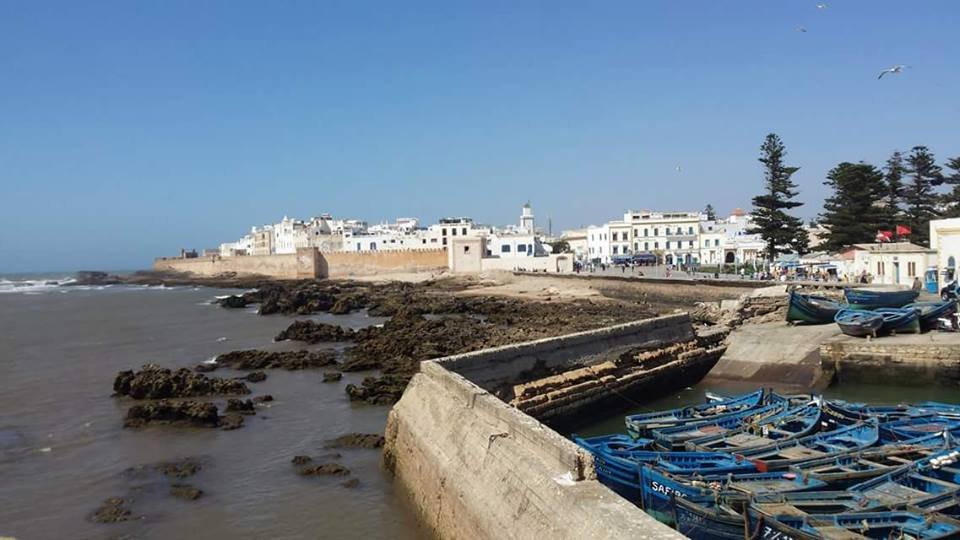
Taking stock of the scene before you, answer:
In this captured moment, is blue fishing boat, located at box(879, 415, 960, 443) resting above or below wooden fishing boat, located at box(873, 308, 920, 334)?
below

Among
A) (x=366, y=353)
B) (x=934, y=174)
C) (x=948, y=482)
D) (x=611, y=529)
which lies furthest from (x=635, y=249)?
(x=611, y=529)

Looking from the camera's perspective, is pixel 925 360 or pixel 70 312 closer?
pixel 925 360

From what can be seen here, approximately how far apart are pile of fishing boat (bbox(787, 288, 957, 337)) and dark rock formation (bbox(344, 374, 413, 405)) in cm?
1338

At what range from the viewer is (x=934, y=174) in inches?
2211

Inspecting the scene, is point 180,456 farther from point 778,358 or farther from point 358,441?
point 778,358

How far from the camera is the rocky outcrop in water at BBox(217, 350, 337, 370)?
1003 inches

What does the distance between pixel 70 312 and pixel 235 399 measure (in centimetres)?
4668

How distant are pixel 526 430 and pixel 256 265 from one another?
102 m

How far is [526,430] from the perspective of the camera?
8.54 metres

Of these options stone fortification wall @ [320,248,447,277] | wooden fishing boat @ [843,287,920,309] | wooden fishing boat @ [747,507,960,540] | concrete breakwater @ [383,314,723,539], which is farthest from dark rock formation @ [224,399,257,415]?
stone fortification wall @ [320,248,447,277]

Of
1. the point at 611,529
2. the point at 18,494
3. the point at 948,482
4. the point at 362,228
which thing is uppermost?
the point at 362,228

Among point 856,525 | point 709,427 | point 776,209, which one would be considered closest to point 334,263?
point 776,209

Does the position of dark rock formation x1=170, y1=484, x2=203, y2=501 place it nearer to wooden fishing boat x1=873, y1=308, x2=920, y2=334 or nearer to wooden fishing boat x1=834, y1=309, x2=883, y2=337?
wooden fishing boat x1=834, y1=309, x2=883, y2=337

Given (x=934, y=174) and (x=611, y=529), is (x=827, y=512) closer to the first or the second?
(x=611, y=529)
